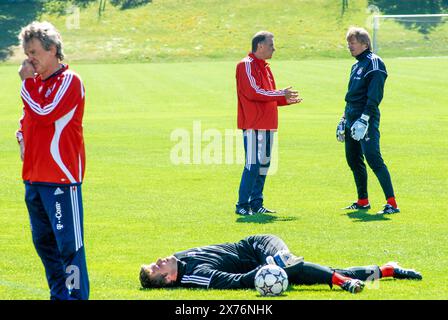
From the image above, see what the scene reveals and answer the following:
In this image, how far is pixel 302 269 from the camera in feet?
31.0

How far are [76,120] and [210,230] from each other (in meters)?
5.18

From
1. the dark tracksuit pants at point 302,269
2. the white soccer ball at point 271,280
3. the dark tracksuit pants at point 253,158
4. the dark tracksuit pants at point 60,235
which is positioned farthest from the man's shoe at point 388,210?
the dark tracksuit pants at point 60,235

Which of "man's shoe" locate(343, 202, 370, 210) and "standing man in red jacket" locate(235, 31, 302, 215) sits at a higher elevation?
"standing man in red jacket" locate(235, 31, 302, 215)

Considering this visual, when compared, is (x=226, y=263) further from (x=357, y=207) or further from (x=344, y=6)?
(x=344, y=6)

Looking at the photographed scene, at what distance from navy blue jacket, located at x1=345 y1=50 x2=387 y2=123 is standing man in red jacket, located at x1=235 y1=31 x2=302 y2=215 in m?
0.80

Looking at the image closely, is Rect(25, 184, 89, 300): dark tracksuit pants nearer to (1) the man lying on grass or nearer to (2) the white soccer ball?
(1) the man lying on grass

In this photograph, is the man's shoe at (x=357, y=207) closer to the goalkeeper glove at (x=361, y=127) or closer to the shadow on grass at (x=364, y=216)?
the shadow on grass at (x=364, y=216)

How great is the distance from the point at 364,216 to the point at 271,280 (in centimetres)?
531

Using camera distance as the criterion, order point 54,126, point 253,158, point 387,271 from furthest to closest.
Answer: point 253,158 → point 387,271 → point 54,126

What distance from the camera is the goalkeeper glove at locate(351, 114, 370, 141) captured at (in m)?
14.1

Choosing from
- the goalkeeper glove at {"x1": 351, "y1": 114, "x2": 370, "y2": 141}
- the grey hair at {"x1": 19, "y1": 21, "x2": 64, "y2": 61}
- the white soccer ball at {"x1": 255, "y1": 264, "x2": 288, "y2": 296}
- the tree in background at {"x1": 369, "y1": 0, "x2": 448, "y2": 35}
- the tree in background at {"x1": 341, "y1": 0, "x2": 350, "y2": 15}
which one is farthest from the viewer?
the tree in background at {"x1": 341, "y1": 0, "x2": 350, "y2": 15}

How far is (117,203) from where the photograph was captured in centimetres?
1561

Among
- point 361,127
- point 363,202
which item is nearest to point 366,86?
A: point 361,127

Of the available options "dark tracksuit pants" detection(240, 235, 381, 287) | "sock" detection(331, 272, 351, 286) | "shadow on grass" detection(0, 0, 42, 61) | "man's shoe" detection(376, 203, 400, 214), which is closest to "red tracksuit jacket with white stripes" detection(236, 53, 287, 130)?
"man's shoe" detection(376, 203, 400, 214)
